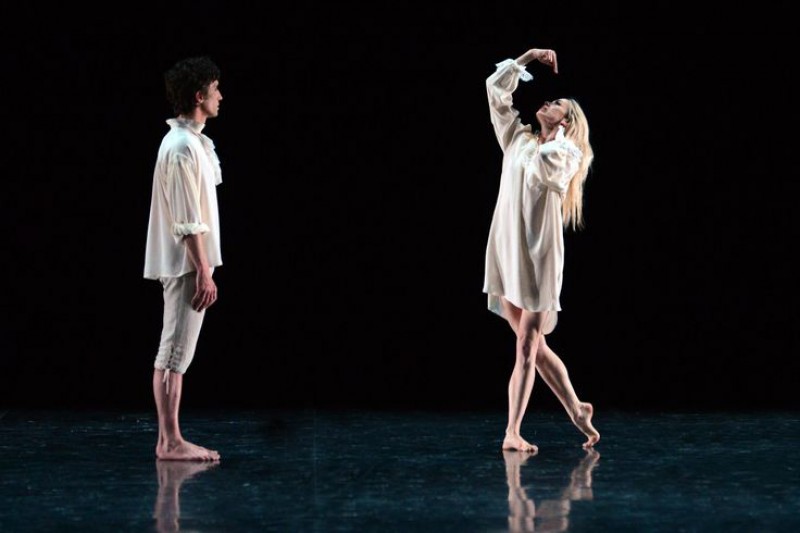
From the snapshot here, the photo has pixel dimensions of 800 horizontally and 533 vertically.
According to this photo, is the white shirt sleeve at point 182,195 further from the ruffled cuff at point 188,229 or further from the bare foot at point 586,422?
the bare foot at point 586,422

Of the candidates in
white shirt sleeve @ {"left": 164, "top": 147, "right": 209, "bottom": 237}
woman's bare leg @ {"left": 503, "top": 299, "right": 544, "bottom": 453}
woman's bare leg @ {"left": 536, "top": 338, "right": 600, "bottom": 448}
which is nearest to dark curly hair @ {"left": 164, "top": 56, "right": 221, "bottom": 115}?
white shirt sleeve @ {"left": 164, "top": 147, "right": 209, "bottom": 237}

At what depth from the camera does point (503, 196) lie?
4543mm

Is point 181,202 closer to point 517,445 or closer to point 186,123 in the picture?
point 186,123

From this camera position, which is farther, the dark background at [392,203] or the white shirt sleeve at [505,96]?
the dark background at [392,203]

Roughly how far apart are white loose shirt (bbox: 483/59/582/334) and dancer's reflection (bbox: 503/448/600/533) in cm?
59

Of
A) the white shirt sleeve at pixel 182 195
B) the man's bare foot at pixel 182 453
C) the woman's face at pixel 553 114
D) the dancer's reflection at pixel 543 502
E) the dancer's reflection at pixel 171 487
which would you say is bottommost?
the dancer's reflection at pixel 543 502

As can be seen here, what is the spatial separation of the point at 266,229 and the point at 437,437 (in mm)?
1635

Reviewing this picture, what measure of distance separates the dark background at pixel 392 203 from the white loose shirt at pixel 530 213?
1.43 m

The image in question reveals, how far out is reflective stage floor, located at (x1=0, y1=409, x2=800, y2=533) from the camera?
3211 mm

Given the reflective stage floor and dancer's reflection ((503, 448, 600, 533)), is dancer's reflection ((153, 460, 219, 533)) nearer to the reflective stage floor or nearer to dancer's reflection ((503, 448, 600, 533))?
the reflective stage floor

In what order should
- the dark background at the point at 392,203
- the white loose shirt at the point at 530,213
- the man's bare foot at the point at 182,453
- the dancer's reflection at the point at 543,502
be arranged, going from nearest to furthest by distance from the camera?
the dancer's reflection at the point at 543,502 < the man's bare foot at the point at 182,453 < the white loose shirt at the point at 530,213 < the dark background at the point at 392,203

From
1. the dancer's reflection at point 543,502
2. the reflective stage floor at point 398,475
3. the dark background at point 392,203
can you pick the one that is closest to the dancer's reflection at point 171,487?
the reflective stage floor at point 398,475


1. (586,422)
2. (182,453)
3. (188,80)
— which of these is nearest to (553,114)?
(586,422)

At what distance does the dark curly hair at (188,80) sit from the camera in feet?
13.7
